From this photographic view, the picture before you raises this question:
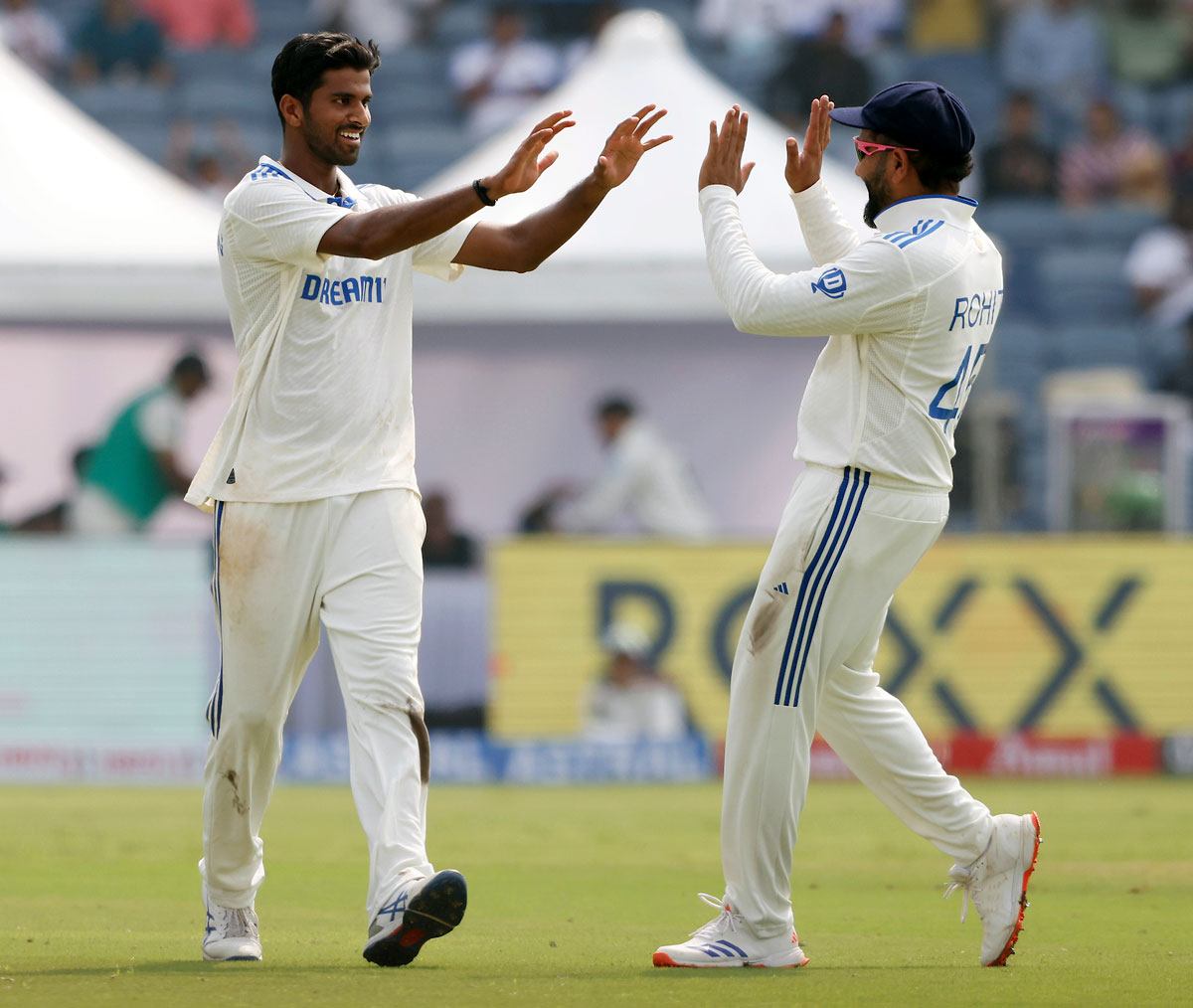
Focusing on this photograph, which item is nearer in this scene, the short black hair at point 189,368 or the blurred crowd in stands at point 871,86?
the short black hair at point 189,368

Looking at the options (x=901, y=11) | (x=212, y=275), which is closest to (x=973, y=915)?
(x=212, y=275)

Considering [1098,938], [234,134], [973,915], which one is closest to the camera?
[1098,938]

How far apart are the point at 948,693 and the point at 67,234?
278 inches

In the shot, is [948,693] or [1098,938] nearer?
[1098,938]

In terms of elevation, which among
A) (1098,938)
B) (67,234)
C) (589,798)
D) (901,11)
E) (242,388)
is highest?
(901,11)

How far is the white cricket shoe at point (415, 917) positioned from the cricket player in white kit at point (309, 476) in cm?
29

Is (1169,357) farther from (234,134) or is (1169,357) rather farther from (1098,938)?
(1098,938)

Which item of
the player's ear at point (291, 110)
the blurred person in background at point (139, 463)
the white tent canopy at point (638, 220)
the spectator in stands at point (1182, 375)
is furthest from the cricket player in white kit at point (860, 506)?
the spectator in stands at point (1182, 375)

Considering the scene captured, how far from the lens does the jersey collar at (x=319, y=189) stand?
17.9 ft

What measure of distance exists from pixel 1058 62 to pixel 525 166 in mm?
17496

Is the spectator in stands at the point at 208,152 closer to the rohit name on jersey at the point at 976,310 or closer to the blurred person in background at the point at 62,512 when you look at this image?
the blurred person in background at the point at 62,512

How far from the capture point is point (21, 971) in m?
5.14

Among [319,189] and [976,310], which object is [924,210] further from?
Result: [319,189]

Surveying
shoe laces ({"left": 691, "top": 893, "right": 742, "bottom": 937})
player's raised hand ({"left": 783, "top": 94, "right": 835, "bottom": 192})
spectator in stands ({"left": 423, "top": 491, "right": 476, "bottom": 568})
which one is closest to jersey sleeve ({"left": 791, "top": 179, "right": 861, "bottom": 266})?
player's raised hand ({"left": 783, "top": 94, "right": 835, "bottom": 192})
